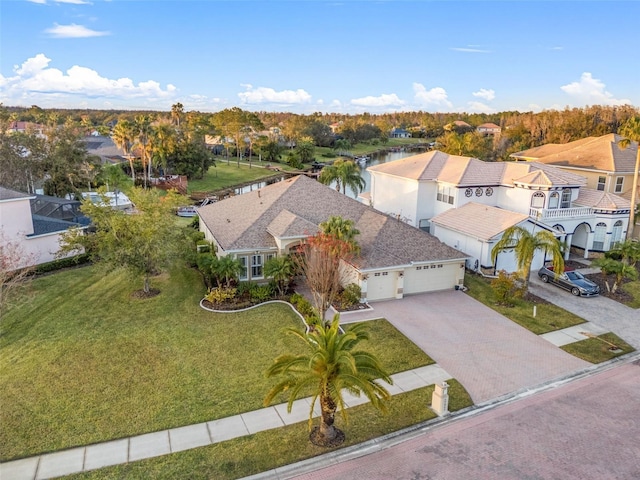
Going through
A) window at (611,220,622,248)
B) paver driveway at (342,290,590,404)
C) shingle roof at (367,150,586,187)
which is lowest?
paver driveway at (342,290,590,404)

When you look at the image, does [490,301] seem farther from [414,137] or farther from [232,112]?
[414,137]

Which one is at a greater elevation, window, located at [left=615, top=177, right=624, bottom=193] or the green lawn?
window, located at [left=615, top=177, right=624, bottom=193]

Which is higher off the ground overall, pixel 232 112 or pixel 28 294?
pixel 232 112

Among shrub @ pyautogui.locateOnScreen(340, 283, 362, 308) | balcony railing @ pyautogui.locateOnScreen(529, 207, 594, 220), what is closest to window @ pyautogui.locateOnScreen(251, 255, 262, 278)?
shrub @ pyautogui.locateOnScreen(340, 283, 362, 308)

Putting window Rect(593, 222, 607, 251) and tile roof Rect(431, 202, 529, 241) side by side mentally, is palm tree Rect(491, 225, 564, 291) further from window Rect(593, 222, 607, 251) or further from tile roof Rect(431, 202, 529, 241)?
window Rect(593, 222, 607, 251)

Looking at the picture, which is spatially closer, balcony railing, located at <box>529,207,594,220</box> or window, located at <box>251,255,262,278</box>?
window, located at <box>251,255,262,278</box>

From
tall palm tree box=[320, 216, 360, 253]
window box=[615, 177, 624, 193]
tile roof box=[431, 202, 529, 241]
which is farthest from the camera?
window box=[615, 177, 624, 193]

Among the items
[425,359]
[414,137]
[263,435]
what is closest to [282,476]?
[263,435]
